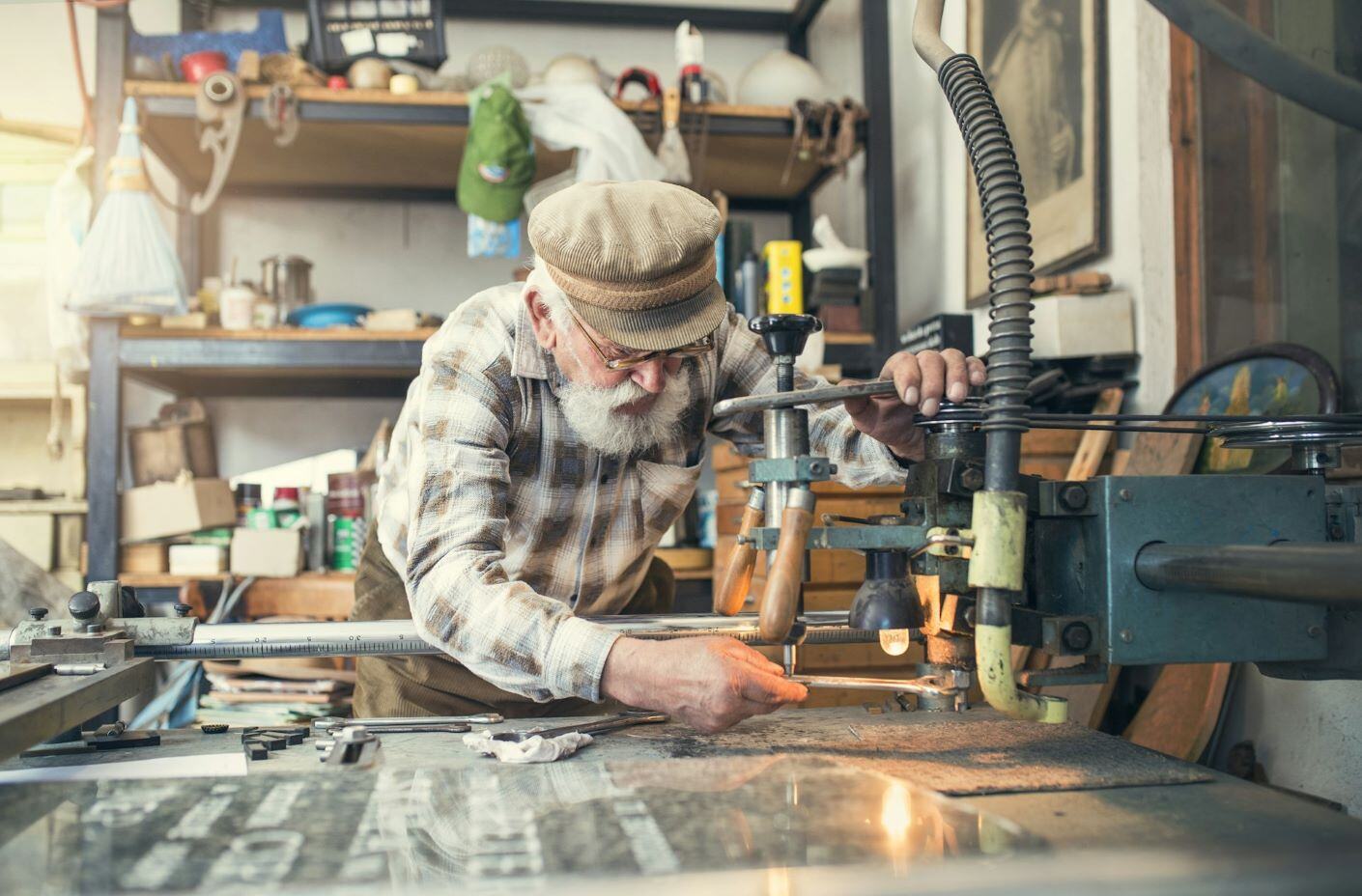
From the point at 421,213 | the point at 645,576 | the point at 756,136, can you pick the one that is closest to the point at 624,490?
the point at 645,576

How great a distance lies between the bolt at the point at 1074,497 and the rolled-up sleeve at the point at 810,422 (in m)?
0.56

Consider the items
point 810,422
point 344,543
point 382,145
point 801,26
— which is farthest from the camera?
point 801,26

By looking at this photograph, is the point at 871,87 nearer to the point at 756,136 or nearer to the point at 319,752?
the point at 756,136

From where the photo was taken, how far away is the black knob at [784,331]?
101cm

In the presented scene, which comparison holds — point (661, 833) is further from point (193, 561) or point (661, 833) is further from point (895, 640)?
point (193, 561)

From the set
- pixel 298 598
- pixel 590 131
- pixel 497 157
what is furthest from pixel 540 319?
pixel 298 598

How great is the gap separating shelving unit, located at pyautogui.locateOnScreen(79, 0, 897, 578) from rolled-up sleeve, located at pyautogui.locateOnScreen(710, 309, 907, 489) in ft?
5.08

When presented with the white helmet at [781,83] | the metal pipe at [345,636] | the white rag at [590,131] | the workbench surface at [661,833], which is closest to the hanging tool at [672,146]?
the white rag at [590,131]

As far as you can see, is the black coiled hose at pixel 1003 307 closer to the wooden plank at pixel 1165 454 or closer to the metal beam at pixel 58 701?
the metal beam at pixel 58 701

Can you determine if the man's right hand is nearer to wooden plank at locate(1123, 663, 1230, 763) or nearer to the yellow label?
wooden plank at locate(1123, 663, 1230, 763)

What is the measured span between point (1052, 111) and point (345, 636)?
225cm

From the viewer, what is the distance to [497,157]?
299 centimetres

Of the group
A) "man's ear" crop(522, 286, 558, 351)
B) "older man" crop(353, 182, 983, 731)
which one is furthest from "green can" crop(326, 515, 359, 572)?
"man's ear" crop(522, 286, 558, 351)

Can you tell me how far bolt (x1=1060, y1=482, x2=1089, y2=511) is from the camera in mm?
938
